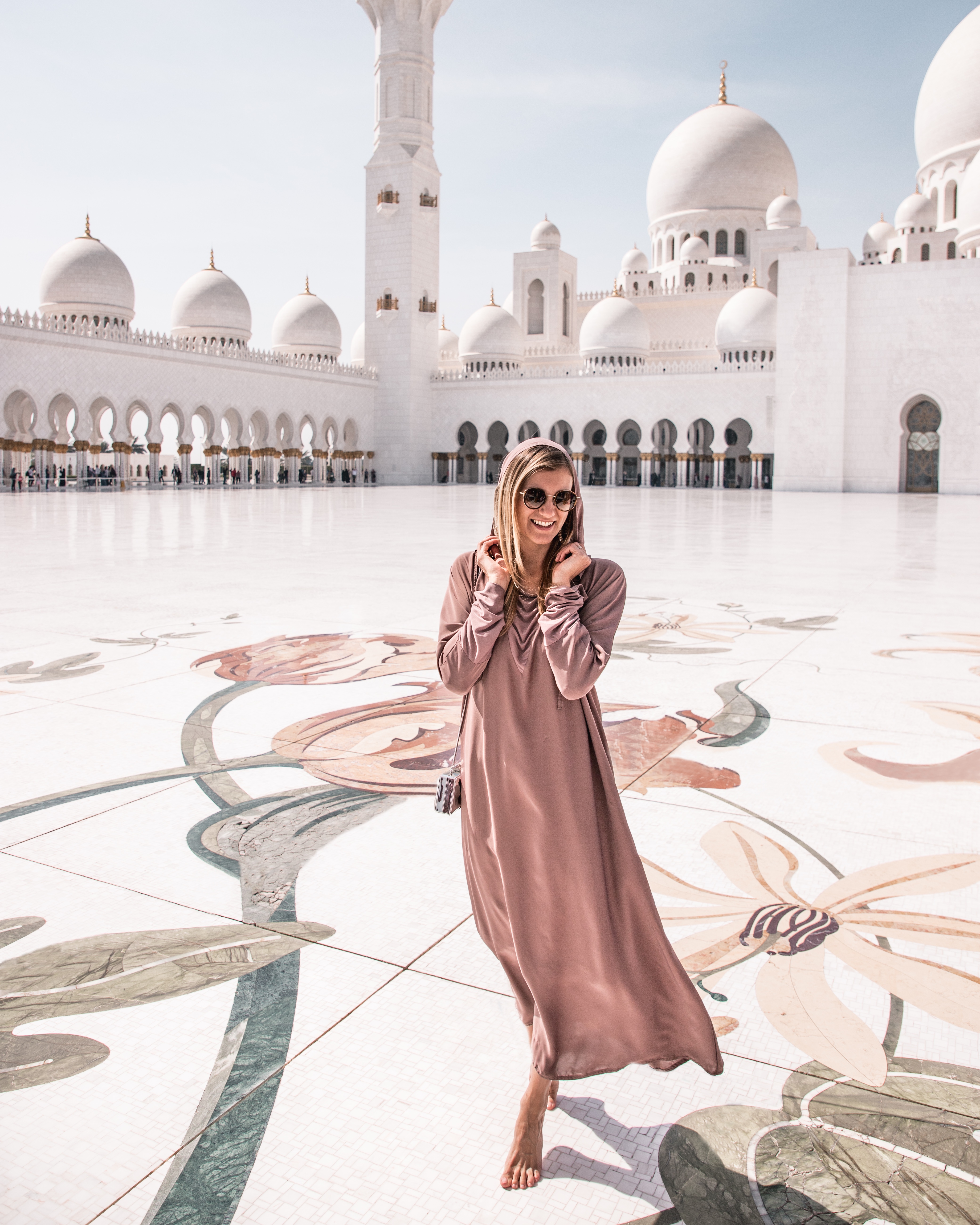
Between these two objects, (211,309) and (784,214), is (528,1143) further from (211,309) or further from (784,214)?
(784,214)

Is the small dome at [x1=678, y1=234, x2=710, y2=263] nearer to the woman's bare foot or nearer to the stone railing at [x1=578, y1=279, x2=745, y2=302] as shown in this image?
the stone railing at [x1=578, y1=279, x2=745, y2=302]

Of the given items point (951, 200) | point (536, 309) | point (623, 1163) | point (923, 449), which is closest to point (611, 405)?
point (536, 309)

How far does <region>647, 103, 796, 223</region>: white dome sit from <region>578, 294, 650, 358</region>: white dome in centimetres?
538

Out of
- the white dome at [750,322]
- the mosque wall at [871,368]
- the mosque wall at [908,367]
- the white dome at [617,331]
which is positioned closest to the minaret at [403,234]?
the white dome at [617,331]

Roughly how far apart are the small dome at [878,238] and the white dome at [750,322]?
594 centimetres

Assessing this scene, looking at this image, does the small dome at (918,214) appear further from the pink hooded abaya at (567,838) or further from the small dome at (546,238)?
the pink hooded abaya at (567,838)

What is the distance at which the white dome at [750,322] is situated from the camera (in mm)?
24562

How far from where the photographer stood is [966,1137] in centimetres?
104

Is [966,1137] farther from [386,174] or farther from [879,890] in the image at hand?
[386,174]

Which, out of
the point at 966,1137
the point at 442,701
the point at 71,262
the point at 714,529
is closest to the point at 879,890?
the point at 966,1137

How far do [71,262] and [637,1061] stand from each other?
26.2 meters

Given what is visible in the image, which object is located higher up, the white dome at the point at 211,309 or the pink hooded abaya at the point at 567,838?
the white dome at the point at 211,309

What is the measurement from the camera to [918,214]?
83.4 ft

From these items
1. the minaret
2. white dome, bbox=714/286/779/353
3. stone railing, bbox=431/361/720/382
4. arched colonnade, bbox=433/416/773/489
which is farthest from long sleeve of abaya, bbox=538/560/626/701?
the minaret
